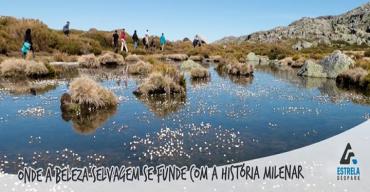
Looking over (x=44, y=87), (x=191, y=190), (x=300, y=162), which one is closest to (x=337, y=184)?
(x=300, y=162)

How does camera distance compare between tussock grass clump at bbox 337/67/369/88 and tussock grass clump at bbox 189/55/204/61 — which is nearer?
tussock grass clump at bbox 337/67/369/88

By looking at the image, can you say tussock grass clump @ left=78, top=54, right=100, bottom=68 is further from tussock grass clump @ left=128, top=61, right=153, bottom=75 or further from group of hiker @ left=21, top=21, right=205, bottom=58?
tussock grass clump @ left=128, top=61, right=153, bottom=75

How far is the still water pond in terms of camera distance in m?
11.5

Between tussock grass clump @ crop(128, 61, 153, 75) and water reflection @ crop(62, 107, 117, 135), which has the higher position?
tussock grass clump @ crop(128, 61, 153, 75)

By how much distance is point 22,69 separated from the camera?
32531 millimetres

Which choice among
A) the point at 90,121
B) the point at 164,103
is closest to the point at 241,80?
the point at 164,103

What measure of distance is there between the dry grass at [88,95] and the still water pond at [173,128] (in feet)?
2.64

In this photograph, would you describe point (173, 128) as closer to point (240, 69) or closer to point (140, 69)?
point (140, 69)

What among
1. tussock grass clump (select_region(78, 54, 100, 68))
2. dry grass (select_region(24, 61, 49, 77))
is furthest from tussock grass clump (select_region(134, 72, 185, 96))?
tussock grass clump (select_region(78, 54, 100, 68))

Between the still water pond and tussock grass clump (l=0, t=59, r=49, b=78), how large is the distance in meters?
8.38

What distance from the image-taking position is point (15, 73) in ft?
106

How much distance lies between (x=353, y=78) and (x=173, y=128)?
21143 mm

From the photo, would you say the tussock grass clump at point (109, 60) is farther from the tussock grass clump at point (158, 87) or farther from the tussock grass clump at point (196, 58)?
the tussock grass clump at point (158, 87)

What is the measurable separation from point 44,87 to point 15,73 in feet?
26.5
